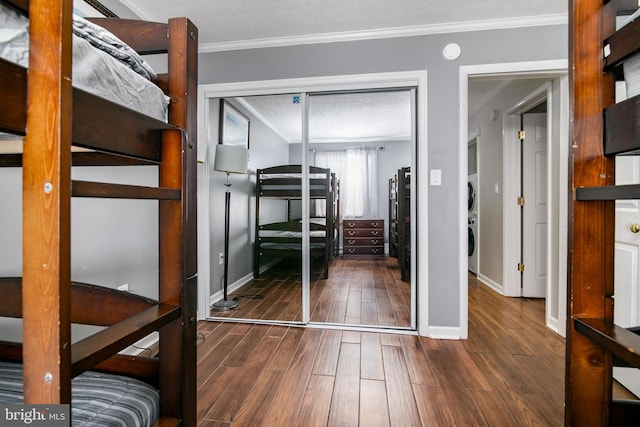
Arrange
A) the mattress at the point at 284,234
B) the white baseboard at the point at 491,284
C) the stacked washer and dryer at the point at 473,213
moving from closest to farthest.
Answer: the white baseboard at the point at 491,284 → the mattress at the point at 284,234 → the stacked washer and dryer at the point at 473,213

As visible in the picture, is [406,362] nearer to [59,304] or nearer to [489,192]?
[59,304]

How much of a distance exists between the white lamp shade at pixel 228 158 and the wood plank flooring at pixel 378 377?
140 centimetres

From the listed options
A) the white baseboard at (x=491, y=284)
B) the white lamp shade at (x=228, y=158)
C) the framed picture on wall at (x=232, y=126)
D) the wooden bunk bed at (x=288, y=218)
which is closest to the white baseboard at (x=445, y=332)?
the white baseboard at (x=491, y=284)

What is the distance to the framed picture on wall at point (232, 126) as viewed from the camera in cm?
289

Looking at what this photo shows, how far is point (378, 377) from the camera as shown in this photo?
1.60 m

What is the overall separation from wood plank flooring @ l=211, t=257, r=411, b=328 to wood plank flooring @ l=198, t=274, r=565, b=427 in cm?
24

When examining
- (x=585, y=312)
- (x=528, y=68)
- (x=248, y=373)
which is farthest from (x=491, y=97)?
(x=248, y=373)

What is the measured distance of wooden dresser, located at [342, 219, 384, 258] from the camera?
5121mm

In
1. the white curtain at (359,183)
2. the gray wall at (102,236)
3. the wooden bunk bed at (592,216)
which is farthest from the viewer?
the white curtain at (359,183)

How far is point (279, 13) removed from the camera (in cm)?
201

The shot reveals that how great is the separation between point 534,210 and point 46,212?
3.71 meters

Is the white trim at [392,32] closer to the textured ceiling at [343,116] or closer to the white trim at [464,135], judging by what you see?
the white trim at [464,135]

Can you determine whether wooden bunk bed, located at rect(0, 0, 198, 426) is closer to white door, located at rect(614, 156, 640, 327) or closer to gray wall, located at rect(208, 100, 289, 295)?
gray wall, located at rect(208, 100, 289, 295)

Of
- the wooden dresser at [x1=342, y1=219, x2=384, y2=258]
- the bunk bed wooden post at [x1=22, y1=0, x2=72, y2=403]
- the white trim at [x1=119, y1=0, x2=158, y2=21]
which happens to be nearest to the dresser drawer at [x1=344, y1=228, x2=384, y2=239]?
the wooden dresser at [x1=342, y1=219, x2=384, y2=258]
